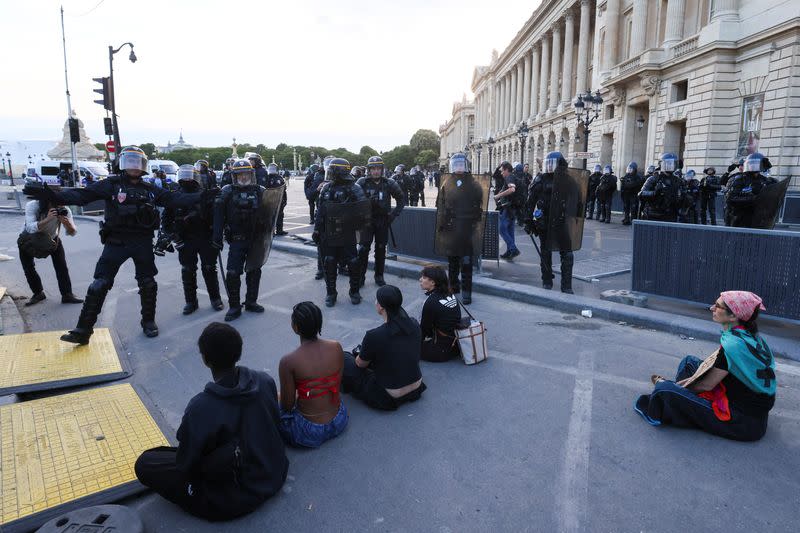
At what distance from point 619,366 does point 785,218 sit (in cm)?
1573

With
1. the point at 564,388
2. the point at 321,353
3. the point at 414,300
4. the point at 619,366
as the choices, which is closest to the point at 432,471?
the point at 321,353

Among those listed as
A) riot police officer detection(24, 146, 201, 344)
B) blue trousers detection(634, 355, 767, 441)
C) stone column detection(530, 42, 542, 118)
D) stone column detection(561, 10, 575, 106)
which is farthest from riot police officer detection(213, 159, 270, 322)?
stone column detection(530, 42, 542, 118)

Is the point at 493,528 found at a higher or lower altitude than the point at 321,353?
lower

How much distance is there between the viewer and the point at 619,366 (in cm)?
471

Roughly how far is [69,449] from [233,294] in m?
3.20

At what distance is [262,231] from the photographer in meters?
6.58

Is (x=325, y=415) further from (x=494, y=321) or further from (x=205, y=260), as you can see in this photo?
(x=205, y=260)

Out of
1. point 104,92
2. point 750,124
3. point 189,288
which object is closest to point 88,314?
point 189,288

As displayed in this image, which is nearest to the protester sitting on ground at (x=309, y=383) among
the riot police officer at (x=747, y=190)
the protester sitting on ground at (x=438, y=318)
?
the protester sitting on ground at (x=438, y=318)

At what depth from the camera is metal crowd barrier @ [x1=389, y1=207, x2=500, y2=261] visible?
8.70m

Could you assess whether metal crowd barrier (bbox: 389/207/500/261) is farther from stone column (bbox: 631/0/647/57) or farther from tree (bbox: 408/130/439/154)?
tree (bbox: 408/130/439/154)

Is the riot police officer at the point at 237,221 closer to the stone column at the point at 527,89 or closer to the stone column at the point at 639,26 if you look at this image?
the stone column at the point at 639,26

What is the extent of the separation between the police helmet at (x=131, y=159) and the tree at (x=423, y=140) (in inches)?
5564

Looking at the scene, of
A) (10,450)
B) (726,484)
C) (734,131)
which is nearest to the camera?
(726,484)
